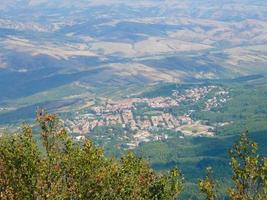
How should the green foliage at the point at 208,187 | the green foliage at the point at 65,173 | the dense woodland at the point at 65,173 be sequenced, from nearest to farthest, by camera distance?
the green foliage at the point at 208,187, the dense woodland at the point at 65,173, the green foliage at the point at 65,173

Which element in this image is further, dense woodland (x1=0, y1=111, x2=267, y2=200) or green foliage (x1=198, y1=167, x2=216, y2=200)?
dense woodland (x1=0, y1=111, x2=267, y2=200)

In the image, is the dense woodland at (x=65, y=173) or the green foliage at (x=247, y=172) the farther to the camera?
the dense woodland at (x=65, y=173)

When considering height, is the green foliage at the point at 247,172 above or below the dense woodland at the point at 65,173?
above

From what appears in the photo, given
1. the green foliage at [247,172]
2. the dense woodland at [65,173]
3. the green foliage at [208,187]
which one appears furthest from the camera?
the dense woodland at [65,173]

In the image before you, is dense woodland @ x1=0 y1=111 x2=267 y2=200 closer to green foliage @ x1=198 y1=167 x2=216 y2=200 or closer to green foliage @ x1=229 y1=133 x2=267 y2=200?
green foliage @ x1=198 y1=167 x2=216 y2=200

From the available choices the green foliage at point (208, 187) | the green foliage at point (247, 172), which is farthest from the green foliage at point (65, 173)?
the green foliage at point (247, 172)

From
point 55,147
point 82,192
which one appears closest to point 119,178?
point 82,192

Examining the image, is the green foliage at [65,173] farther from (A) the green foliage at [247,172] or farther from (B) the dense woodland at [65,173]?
(A) the green foliage at [247,172]

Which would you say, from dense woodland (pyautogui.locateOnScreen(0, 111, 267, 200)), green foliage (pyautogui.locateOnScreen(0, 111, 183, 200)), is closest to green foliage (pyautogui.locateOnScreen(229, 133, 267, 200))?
dense woodland (pyautogui.locateOnScreen(0, 111, 267, 200))

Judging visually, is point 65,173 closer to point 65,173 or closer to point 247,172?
point 65,173
